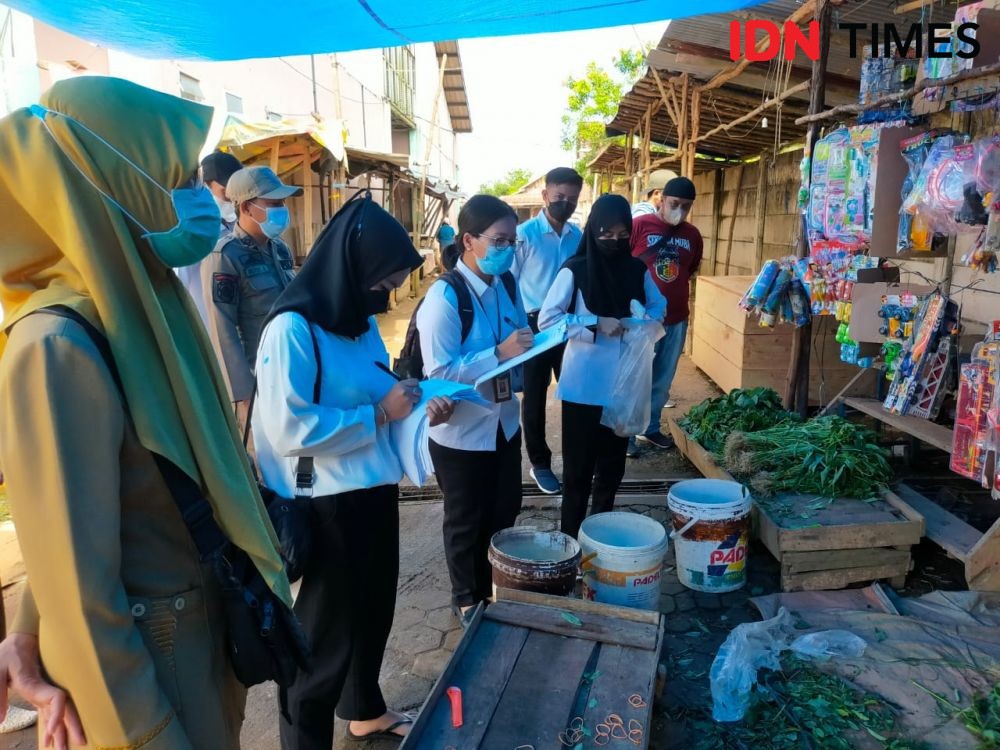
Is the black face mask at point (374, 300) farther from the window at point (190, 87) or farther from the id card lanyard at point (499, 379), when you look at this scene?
the window at point (190, 87)

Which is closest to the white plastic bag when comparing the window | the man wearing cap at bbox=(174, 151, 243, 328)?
the man wearing cap at bbox=(174, 151, 243, 328)

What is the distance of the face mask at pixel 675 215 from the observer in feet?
16.9

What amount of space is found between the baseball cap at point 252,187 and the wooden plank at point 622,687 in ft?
8.98

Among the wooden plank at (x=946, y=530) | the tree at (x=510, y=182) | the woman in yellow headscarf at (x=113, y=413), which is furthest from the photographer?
the tree at (x=510, y=182)

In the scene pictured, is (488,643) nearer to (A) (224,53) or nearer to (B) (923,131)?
(B) (923,131)

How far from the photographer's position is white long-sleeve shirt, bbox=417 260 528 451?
280 centimetres

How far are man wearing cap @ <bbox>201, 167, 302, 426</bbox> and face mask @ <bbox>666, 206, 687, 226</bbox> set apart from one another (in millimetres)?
2853

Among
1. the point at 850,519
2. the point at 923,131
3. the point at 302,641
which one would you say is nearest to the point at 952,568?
the point at 850,519

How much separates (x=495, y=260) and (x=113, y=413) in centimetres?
200

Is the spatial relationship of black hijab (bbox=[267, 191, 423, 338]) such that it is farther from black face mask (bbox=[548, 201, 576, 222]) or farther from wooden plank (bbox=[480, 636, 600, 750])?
black face mask (bbox=[548, 201, 576, 222])

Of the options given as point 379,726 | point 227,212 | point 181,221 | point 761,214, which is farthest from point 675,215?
point 761,214

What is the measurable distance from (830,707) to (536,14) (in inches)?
141

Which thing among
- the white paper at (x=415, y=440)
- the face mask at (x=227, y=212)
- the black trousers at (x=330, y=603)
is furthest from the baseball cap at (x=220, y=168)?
the black trousers at (x=330, y=603)

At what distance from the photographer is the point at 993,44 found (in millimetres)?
2887
